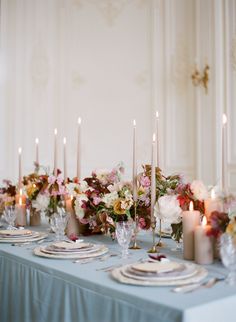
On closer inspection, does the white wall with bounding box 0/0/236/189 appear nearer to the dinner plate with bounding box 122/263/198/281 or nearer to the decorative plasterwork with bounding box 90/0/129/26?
the decorative plasterwork with bounding box 90/0/129/26

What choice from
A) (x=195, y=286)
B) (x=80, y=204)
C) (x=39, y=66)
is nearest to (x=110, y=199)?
(x=80, y=204)

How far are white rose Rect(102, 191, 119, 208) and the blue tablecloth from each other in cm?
18

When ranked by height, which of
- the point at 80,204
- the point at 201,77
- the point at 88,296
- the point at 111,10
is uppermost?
the point at 111,10

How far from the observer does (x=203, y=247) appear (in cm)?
161

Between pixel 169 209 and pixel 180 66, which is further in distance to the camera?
pixel 180 66

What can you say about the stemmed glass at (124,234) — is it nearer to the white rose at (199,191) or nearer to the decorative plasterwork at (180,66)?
the white rose at (199,191)

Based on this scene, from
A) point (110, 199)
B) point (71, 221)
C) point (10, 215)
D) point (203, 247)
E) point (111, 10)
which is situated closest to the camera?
point (203, 247)

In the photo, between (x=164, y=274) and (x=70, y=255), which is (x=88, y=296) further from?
(x=70, y=255)

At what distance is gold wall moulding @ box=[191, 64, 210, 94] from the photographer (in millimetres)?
4750

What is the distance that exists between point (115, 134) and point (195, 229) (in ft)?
11.4

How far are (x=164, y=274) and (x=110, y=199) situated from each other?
681mm

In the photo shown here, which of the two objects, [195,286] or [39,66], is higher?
[39,66]

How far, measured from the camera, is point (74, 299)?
4.90ft

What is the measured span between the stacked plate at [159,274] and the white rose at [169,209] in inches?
A: 13.3
